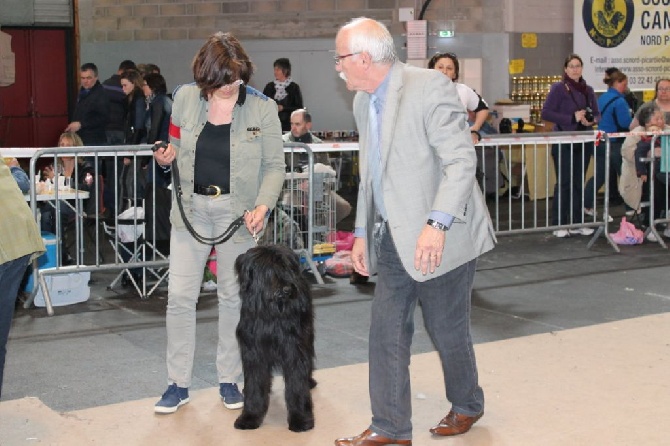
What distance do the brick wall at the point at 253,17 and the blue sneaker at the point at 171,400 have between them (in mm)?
10970

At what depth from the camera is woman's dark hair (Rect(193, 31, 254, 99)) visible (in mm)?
4863

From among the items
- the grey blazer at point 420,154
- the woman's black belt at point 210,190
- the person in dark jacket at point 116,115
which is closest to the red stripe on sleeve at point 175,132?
the woman's black belt at point 210,190

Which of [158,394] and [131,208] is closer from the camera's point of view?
[158,394]

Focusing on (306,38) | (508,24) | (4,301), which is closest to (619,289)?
(4,301)

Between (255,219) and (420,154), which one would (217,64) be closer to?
(255,219)

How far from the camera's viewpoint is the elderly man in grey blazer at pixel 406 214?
166 inches

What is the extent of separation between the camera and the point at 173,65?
17062 mm

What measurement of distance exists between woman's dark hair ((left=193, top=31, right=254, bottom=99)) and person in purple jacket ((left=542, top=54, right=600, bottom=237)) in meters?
6.53

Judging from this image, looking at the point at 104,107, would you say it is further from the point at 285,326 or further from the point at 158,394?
the point at 285,326

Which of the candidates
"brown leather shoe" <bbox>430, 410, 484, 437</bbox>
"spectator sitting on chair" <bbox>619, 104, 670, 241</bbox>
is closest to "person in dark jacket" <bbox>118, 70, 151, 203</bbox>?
"spectator sitting on chair" <bbox>619, 104, 670, 241</bbox>

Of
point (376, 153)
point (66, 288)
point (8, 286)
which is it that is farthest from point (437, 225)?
point (66, 288)

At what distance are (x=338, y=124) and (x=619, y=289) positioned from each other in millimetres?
8508

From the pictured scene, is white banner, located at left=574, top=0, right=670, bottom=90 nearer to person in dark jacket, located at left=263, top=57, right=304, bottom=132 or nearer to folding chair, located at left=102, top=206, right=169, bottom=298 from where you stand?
person in dark jacket, located at left=263, top=57, right=304, bottom=132

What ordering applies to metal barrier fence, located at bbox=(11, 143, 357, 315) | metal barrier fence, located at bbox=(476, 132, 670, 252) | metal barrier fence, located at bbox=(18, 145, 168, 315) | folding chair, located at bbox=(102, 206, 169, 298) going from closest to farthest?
metal barrier fence, located at bbox=(18, 145, 168, 315)
metal barrier fence, located at bbox=(11, 143, 357, 315)
folding chair, located at bbox=(102, 206, 169, 298)
metal barrier fence, located at bbox=(476, 132, 670, 252)
